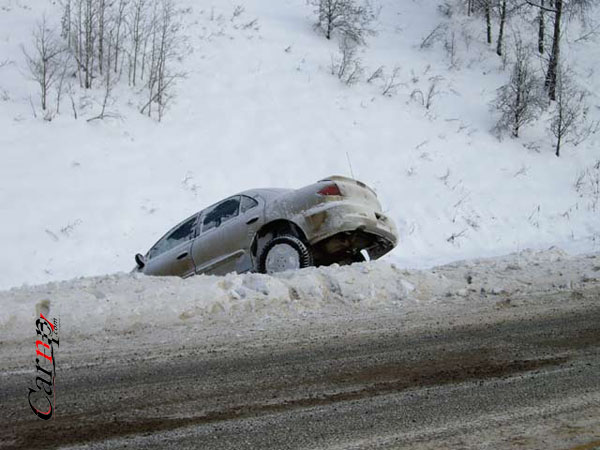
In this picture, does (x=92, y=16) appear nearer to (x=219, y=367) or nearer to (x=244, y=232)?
(x=244, y=232)

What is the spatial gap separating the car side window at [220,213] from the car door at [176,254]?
8.9 inches

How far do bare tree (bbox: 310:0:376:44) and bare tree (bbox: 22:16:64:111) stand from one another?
9525mm

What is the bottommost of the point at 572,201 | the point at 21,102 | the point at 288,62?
the point at 572,201

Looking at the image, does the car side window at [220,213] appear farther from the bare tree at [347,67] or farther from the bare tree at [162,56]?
the bare tree at [347,67]

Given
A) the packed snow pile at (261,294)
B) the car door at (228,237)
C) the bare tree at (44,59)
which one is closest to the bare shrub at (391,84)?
the bare tree at (44,59)

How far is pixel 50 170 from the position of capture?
15062 millimetres

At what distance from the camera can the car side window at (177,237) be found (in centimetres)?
924

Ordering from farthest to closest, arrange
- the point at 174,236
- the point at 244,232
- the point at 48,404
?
1. the point at 174,236
2. the point at 244,232
3. the point at 48,404

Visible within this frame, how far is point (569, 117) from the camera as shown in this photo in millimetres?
19891

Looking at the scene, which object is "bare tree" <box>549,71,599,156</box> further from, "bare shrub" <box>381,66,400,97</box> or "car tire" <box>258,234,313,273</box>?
"car tire" <box>258,234,313,273</box>

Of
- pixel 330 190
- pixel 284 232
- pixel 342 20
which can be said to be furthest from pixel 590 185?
pixel 284 232

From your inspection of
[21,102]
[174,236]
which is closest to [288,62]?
[21,102]

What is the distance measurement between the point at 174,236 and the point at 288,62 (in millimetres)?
13162

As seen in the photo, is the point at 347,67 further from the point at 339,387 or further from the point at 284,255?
the point at 339,387
